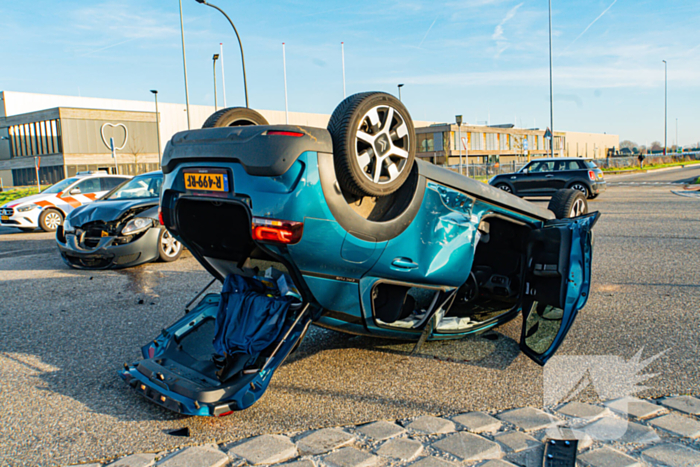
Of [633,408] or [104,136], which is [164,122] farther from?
[633,408]

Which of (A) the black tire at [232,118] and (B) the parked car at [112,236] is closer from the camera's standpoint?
(A) the black tire at [232,118]

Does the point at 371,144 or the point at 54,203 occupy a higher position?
the point at 371,144

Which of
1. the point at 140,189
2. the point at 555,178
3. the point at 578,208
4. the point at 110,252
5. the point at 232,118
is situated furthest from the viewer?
the point at 555,178

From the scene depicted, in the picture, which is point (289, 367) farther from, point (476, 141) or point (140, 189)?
point (476, 141)

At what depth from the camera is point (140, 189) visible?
9.22 metres

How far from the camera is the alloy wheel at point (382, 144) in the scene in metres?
3.18

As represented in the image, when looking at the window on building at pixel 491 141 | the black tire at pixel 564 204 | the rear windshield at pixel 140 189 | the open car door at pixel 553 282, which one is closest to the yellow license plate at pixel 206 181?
the open car door at pixel 553 282

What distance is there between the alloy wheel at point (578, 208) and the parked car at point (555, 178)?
13401mm

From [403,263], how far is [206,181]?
136cm

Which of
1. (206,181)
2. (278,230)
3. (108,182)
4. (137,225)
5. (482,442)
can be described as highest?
(108,182)

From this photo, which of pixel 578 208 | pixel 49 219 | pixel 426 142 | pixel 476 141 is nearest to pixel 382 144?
pixel 578 208

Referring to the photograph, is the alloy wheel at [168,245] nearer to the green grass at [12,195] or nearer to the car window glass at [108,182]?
the car window glass at [108,182]

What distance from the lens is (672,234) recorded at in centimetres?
987

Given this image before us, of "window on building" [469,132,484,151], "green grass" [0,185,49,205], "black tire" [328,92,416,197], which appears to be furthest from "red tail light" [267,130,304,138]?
"window on building" [469,132,484,151]
